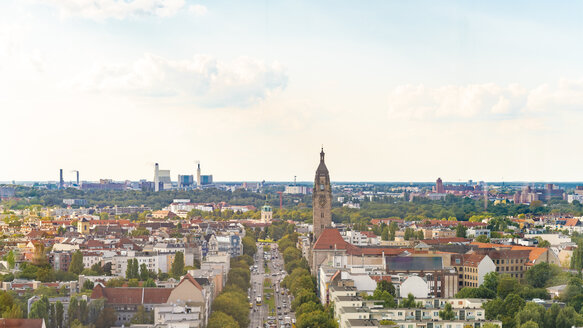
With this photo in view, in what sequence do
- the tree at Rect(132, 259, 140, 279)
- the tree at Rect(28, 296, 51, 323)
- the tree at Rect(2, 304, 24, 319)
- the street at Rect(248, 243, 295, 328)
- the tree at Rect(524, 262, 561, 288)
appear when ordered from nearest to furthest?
the tree at Rect(2, 304, 24, 319) → the tree at Rect(28, 296, 51, 323) → the street at Rect(248, 243, 295, 328) → the tree at Rect(524, 262, 561, 288) → the tree at Rect(132, 259, 140, 279)

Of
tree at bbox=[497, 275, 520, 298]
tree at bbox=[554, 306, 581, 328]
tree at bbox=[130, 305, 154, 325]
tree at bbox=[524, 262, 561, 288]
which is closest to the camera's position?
tree at bbox=[554, 306, 581, 328]

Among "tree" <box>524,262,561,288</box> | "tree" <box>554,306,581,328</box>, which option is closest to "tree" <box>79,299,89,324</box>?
"tree" <box>554,306,581,328</box>

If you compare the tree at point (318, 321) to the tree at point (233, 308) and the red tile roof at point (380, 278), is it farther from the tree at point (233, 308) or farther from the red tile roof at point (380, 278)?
the red tile roof at point (380, 278)

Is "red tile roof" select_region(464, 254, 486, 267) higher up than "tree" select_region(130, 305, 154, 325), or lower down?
higher up

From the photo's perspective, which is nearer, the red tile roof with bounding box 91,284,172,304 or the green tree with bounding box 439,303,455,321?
the green tree with bounding box 439,303,455,321

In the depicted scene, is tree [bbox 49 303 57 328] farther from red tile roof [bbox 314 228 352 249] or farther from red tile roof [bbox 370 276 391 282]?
red tile roof [bbox 314 228 352 249]

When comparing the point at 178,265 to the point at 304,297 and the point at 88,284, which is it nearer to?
the point at 88,284

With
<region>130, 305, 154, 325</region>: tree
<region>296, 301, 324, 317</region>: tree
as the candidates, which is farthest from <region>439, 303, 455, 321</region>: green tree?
<region>130, 305, 154, 325</region>: tree

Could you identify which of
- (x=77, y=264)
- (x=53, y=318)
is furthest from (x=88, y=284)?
(x=77, y=264)

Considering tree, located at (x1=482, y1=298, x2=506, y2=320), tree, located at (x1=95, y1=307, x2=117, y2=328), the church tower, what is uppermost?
the church tower
